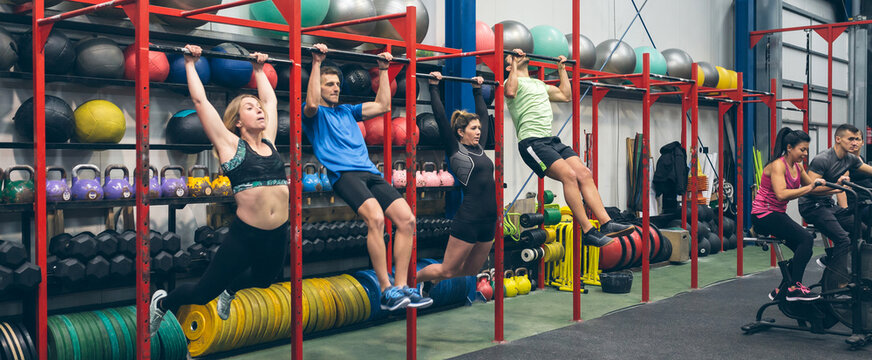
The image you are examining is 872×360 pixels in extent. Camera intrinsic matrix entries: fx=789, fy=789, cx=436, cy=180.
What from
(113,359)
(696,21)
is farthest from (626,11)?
(113,359)

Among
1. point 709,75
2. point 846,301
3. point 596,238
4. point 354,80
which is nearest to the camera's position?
point 846,301

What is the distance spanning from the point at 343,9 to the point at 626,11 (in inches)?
201

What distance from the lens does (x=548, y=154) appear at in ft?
17.5

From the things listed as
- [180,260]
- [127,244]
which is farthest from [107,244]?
[180,260]

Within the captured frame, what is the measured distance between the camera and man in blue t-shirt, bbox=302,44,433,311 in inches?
162

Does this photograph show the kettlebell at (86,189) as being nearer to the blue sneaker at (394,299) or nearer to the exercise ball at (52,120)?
the exercise ball at (52,120)

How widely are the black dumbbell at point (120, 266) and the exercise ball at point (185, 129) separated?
2.78 ft

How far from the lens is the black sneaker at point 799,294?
16.7ft

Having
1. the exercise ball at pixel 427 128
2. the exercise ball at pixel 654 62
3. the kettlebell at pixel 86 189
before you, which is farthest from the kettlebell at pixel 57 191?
the exercise ball at pixel 654 62

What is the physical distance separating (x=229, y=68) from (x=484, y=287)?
2880 millimetres

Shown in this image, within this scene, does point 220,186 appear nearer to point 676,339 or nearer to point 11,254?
point 11,254

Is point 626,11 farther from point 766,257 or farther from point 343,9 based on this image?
point 343,9

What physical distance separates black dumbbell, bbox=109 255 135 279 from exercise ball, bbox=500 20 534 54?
363 centimetres

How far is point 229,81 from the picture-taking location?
16.4 feet
